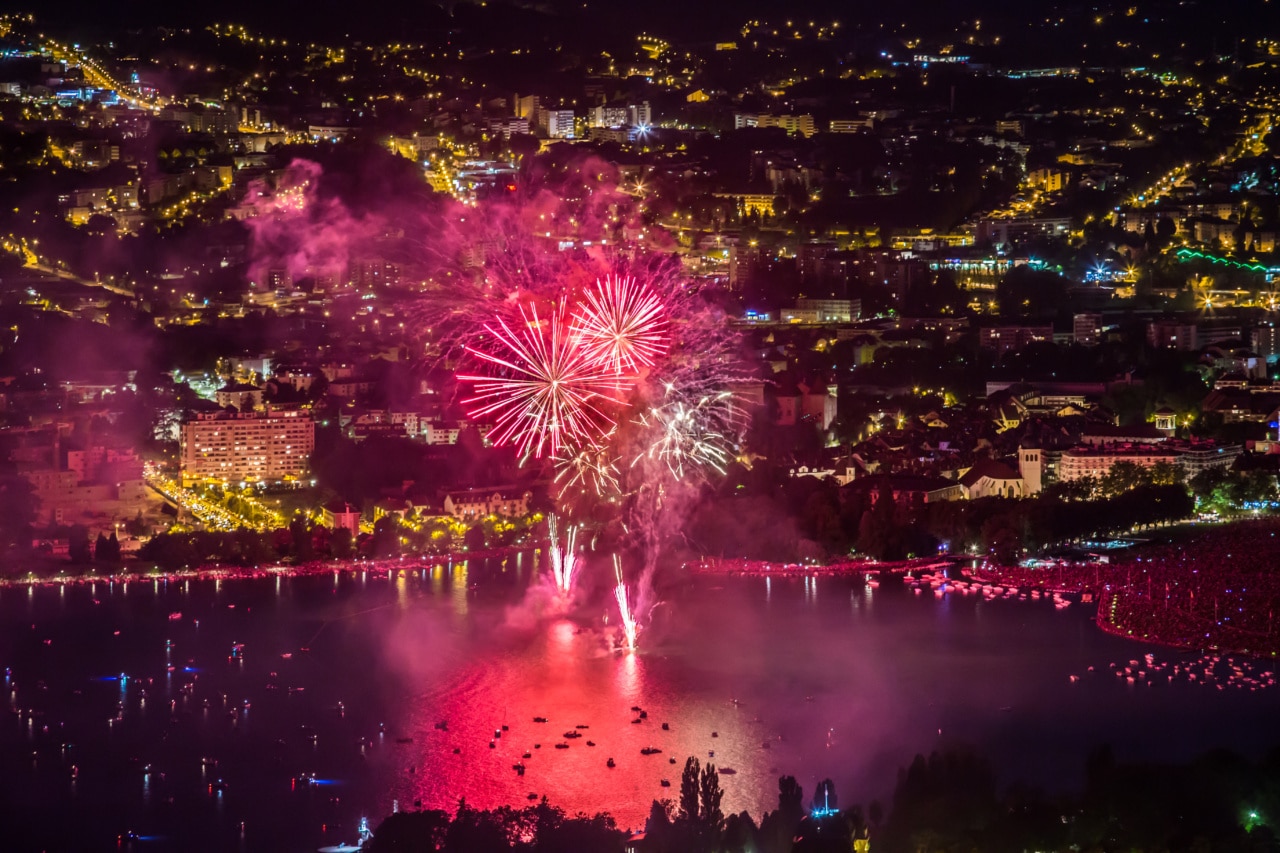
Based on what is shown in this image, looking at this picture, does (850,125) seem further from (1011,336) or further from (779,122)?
(1011,336)

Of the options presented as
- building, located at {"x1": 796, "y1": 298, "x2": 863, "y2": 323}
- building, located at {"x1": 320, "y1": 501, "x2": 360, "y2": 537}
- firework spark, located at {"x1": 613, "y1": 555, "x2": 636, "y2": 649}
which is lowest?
firework spark, located at {"x1": 613, "y1": 555, "x2": 636, "y2": 649}

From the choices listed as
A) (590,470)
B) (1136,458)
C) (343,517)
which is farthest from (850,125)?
(343,517)

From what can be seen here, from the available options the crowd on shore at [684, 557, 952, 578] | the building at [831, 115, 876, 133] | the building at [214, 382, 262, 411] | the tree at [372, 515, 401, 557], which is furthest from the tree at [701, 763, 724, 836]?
the building at [831, 115, 876, 133]

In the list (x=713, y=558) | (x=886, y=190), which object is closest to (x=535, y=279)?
(x=713, y=558)

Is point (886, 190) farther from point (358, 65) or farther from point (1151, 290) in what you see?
point (358, 65)

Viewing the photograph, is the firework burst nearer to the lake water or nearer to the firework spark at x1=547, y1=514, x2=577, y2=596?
the firework spark at x1=547, y1=514, x2=577, y2=596

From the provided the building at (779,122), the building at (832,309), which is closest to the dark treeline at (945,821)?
the building at (832,309)
